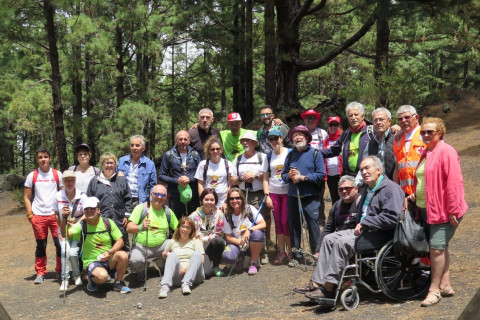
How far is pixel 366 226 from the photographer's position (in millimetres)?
4824

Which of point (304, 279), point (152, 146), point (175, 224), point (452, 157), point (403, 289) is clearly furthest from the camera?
point (152, 146)

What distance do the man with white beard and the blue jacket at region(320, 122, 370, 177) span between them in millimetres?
182

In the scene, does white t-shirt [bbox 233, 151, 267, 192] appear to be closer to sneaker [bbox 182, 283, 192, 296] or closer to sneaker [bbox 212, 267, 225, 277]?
sneaker [bbox 212, 267, 225, 277]

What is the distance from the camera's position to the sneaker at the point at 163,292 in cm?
575

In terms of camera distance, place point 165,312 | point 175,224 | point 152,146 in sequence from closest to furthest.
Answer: point 165,312 → point 175,224 → point 152,146


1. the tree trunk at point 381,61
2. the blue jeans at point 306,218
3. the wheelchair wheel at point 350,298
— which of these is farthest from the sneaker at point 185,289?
the tree trunk at point 381,61

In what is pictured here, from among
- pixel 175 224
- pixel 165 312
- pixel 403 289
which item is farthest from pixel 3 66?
pixel 403 289

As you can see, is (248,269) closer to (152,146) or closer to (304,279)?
(304,279)

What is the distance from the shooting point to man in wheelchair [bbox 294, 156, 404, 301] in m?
4.79

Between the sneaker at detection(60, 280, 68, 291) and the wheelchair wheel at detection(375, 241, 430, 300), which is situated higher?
the wheelchair wheel at detection(375, 241, 430, 300)

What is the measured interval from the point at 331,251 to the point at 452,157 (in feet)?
4.64

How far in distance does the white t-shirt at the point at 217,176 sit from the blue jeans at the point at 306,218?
34.4 inches

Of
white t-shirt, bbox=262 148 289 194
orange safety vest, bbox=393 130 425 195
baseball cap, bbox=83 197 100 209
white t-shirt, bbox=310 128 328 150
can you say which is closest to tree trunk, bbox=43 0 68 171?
baseball cap, bbox=83 197 100 209

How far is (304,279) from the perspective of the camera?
597cm
